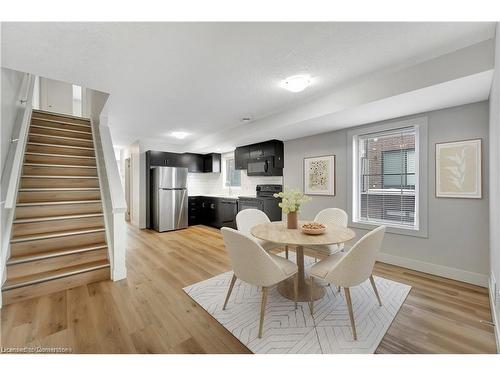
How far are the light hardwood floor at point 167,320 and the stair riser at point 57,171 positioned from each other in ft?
6.09

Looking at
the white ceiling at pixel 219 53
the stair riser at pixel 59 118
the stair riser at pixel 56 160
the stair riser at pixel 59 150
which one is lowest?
the stair riser at pixel 56 160

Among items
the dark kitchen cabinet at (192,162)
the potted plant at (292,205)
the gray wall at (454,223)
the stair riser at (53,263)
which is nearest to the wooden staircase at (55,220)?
the stair riser at (53,263)

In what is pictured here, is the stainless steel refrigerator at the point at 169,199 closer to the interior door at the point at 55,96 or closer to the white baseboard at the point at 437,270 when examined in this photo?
the interior door at the point at 55,96

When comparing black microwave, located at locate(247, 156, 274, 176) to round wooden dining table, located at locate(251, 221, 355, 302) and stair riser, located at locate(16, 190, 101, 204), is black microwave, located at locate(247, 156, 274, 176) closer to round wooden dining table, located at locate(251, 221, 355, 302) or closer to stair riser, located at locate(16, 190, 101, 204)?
round wooden dining table, located at locate(251, 221, 355, 302)

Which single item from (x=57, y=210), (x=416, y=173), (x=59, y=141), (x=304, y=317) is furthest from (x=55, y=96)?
(x=416, y=173)

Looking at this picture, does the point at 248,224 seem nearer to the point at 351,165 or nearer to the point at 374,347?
the point at 374,347

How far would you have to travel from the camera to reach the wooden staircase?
2289 millimetres

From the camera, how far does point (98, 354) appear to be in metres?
1.46

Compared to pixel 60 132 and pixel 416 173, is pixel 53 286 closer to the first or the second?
pixel 60 132

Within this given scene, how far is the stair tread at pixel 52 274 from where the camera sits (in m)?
2.12

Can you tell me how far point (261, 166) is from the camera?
477 centimetres

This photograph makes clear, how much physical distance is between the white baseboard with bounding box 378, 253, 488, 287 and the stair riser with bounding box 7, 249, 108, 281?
154 inches

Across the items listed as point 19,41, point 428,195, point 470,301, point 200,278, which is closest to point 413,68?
point 428,195

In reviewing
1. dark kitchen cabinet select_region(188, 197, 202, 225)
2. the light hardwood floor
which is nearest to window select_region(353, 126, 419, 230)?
the light hardwood floor
